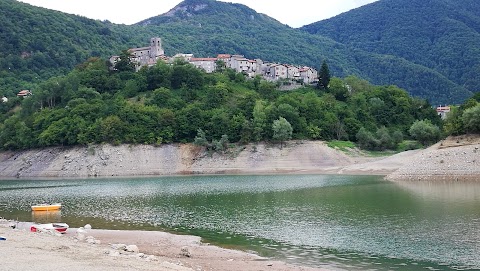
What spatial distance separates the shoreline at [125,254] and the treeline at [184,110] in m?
70.8

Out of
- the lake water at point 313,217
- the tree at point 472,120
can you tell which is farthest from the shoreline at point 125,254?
the tree at point 472,120

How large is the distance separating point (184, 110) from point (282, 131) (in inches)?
889

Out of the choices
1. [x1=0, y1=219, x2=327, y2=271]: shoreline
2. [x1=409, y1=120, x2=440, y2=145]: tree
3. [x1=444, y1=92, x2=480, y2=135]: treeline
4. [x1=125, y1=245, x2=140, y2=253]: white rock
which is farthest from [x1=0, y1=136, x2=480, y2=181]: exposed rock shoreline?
[x1=125, y1=245, x2=140, y2=253]: white rock

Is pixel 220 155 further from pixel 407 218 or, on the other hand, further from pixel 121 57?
pixel 407 218

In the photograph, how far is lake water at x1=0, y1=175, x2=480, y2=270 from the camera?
26969 millimetres

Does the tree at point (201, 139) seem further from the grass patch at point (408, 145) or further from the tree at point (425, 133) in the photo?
the tree at point (425, 133)

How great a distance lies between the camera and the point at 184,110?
4306 inches

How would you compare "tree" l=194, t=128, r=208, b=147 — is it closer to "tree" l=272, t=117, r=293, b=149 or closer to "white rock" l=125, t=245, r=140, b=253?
"tree" l=272, t=117, r=293, b=149

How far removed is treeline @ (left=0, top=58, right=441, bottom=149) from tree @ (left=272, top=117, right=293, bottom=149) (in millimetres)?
2366

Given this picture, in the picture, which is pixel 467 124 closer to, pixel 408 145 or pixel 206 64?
pixel 408 145

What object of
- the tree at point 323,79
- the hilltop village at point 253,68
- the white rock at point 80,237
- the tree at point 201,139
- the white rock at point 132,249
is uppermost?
the hilltop village at point 253,68

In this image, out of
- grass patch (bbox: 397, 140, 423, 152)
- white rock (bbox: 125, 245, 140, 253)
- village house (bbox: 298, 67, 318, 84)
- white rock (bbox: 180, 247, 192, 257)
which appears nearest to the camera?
white rock (bbox: 125, 245, 140, 253)

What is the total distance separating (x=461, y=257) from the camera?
25234 millimetres

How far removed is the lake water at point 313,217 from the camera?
26969 millimetres
